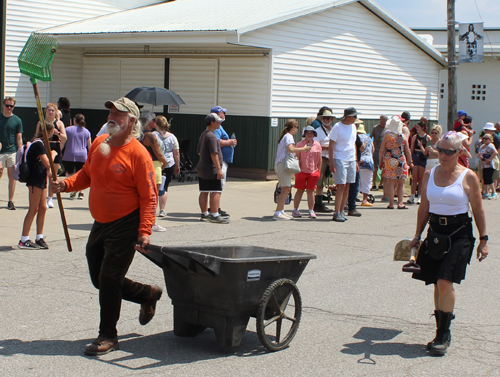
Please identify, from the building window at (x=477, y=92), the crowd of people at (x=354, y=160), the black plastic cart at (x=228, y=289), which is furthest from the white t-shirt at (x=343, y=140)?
the building window at (x=477, y=92)

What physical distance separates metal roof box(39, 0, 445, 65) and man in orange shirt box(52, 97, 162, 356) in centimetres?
1109

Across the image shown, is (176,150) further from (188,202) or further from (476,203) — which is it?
(476,203)

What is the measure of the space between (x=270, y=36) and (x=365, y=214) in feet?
20.2

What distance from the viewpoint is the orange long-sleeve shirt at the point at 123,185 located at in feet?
16.7

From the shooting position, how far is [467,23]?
23.6m

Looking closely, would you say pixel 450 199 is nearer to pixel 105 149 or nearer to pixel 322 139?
pixel 105 149

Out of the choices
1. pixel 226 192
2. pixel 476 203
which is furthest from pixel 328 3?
pixel 476 203

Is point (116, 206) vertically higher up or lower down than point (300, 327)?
higher up

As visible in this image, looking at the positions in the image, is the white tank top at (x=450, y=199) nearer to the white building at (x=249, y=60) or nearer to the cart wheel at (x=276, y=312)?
the cart wheel at (x=276, y=312)

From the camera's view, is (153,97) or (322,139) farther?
(153,97)

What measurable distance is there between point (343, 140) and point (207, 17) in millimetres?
8206

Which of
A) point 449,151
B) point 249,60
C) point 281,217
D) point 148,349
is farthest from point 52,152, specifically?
point 249,60

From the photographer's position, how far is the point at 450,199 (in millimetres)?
5441

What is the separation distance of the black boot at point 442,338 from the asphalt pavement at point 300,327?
7 centimetres
